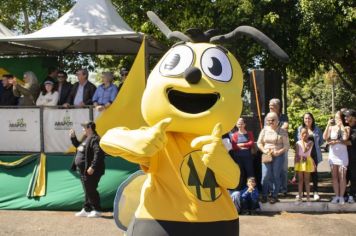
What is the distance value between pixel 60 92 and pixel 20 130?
0.96m

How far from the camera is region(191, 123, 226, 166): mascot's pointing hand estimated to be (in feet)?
11.9

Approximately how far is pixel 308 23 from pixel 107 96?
4428 millimetres

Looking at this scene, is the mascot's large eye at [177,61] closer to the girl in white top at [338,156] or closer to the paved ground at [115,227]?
the paved ground at [115,227]

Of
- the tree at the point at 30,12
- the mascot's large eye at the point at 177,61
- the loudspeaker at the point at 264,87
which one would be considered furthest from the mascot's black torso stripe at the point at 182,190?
the tree at the point at 30,12

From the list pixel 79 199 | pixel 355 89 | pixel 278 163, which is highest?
pixel 355 89

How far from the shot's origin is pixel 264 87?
34.7 feet

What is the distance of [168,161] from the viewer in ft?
12.9

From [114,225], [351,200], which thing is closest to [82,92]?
[114,225]

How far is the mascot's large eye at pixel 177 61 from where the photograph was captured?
3945 mm

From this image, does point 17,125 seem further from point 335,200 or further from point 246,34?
point 246,34

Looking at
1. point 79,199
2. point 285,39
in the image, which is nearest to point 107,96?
point 79,199

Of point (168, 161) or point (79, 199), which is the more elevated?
point (168, 161)

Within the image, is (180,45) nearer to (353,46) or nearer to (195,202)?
(195,202)

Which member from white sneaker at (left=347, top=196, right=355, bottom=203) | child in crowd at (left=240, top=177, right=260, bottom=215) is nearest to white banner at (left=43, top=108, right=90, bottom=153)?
child in crowd at (left=240, top=177, right=260, bottom=215)
